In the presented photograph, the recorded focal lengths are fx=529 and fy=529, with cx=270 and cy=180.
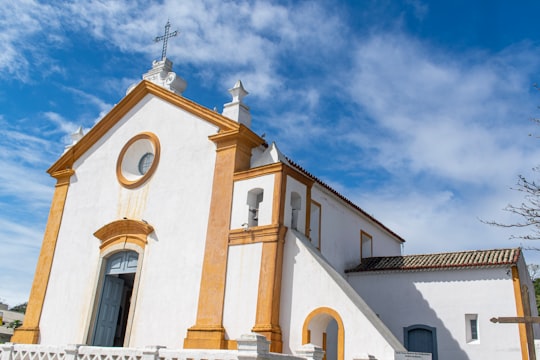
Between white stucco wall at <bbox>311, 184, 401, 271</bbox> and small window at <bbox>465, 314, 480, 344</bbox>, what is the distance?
4.04 meters

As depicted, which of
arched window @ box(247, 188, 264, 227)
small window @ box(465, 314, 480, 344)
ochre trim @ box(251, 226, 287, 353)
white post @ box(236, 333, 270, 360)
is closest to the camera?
white post @ box(236, 333, 270, 360)

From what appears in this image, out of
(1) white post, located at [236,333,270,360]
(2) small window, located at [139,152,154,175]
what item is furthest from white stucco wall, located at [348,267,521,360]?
(1) white post, located at [236,333,270,360]

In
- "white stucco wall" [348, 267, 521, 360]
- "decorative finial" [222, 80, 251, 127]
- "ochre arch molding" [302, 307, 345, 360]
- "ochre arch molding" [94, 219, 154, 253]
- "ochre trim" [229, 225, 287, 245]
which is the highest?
"decorative finial" [222, 80, 251, 127]

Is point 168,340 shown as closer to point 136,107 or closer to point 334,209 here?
point 334,209

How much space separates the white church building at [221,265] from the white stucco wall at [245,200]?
0.10ft

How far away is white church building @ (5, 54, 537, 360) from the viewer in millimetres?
12039

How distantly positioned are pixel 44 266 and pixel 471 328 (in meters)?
13.3

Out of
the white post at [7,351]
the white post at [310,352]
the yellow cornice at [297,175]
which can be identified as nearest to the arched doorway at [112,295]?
the white post at [7,351]

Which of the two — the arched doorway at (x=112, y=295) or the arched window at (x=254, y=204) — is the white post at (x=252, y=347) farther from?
the arched doorway at (x=112, y=295)

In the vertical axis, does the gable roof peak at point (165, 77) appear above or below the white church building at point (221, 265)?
above

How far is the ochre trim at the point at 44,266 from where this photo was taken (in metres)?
16.7

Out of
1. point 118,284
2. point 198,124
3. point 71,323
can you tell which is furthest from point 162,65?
point 71,323

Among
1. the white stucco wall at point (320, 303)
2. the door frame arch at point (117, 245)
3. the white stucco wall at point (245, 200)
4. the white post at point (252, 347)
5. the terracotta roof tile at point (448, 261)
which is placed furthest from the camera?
the door frame arch at point (117, 245)

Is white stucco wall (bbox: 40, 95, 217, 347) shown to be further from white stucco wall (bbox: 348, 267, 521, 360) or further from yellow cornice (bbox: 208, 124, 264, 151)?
white stucco wall (bbox: 348, 267, 521, 360)
